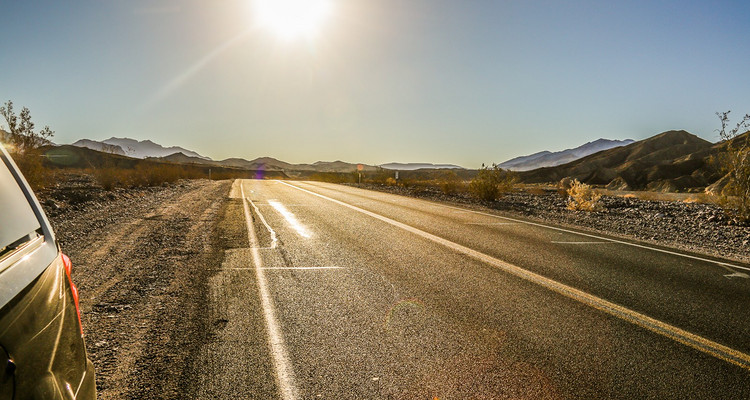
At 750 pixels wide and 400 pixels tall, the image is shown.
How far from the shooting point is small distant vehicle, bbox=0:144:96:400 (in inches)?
48.0

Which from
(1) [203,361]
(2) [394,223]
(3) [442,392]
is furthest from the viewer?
(2) [394,223]

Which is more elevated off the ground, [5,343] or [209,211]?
[5,343]

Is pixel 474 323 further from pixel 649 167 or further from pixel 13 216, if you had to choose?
pixel 649 167

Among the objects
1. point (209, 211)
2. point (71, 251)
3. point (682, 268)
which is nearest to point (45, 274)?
point (71, 251)

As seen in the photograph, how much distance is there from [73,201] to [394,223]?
39.1ft

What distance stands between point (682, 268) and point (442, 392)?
602cm

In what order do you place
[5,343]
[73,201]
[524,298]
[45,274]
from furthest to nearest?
[73,201] < [524,298] < [45,274] < [5,343]

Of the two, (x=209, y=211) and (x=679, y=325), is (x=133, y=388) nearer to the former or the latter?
(x=679, y=325)

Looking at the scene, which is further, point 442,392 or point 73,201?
point 73,201

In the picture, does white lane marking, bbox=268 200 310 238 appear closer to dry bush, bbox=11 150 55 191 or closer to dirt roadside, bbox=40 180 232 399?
dirt roadside, bbox=40 180 232 399

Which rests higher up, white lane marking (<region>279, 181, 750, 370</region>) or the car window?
the car window

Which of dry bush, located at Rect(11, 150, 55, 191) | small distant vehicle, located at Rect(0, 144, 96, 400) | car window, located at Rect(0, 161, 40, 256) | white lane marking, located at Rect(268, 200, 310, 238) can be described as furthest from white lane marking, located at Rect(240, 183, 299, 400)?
dry bush, located at Rect(11, 150, 55, 191)

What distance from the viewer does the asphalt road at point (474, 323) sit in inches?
121

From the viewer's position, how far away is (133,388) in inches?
117
